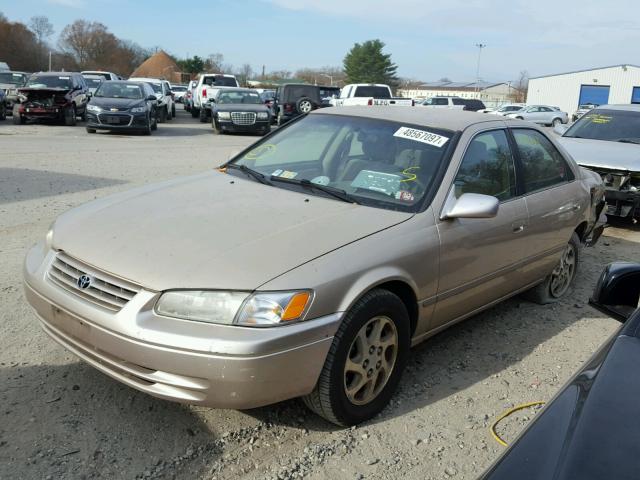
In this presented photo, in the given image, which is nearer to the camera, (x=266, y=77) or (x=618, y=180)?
(x=618, y=180)

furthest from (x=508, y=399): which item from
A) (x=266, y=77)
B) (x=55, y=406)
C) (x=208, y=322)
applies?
(x=266, y=77)

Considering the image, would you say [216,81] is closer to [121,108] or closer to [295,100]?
[295,100]

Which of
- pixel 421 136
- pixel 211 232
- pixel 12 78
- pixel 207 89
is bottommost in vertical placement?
pixel 211 232

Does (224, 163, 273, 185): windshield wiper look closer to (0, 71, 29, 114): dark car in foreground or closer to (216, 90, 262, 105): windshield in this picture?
(216, 90, 262, 105): windshield

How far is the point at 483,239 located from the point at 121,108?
15.2 m

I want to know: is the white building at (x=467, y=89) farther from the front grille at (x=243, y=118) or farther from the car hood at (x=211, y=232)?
the car hood at (x=211, y=232)

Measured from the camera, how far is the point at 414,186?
349cm

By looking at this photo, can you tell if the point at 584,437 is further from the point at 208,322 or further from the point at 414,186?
the point at 414,186

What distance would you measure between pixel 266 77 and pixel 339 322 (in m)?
108

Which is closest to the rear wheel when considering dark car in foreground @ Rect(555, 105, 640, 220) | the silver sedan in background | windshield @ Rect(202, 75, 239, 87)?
windshield @ Rect(202, 75, 239, 87)

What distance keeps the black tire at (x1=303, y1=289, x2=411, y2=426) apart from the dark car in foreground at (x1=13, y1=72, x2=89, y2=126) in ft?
61.8

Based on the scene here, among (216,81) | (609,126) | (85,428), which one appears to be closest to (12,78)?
(216,81)

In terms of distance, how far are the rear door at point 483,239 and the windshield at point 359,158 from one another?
22cm

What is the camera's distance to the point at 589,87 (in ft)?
183
